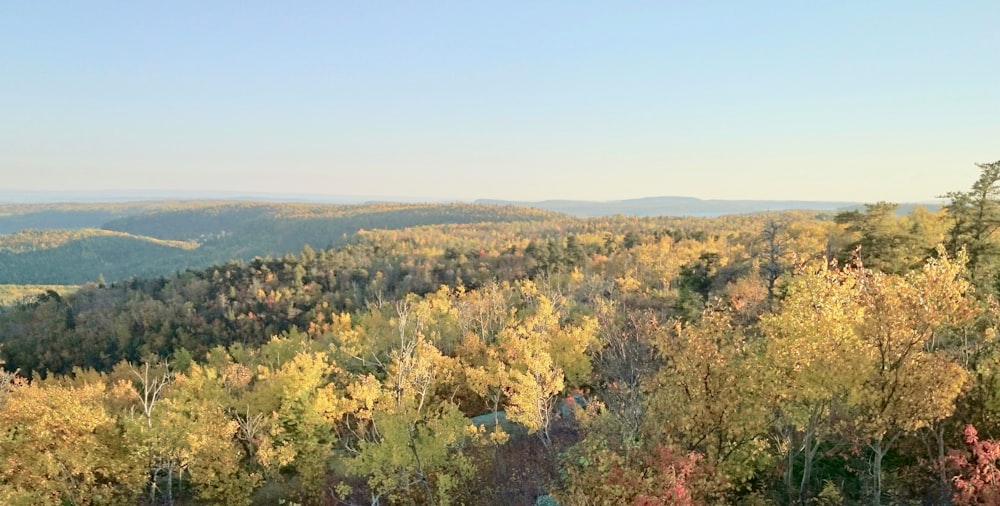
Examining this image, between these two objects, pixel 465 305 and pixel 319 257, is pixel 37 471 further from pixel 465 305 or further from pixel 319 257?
pixel 319 257

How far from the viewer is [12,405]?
29.7m

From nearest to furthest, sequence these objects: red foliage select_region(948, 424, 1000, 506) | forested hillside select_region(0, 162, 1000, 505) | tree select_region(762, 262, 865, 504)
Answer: red foliage select_region(948, 424, 1000, 506) → forested hillside select_region(0, 162, 1000, 505) → tree select_region(762, 262, 865, 504)

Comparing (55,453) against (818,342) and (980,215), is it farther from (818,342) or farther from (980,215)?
(980,215)

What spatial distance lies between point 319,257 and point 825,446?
12407cm

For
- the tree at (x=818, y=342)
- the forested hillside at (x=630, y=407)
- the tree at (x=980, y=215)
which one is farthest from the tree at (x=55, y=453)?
the tree at (x=980, y=215)

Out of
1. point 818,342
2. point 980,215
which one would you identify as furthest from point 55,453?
point 980,215

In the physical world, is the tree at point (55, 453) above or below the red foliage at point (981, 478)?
below

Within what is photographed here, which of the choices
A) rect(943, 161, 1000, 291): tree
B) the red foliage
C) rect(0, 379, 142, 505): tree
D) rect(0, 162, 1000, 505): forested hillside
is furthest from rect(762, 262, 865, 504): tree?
rect(0, 379, 142, 505): tree

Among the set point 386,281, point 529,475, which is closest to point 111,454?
point 529,475

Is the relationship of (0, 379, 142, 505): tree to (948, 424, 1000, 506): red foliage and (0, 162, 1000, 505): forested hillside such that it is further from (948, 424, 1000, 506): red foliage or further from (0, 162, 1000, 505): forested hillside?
(948, 424, 1000, 506): red foliage

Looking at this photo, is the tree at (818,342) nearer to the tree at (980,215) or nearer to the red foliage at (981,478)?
the red foliage at (981,478)

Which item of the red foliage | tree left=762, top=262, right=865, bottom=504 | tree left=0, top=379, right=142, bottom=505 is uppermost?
tree left=762, top=262, right=865, bottom=504

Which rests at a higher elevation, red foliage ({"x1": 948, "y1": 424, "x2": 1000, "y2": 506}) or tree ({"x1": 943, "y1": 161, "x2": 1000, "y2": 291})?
tree ({"x1": 943, "y1": 161, "x2": 1000, "y2": 291})

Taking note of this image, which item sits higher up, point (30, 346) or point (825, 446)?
point (825, 446)
